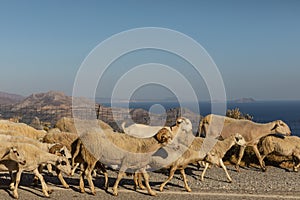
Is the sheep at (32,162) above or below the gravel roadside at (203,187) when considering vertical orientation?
above

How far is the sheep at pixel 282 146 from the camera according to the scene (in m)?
15.9

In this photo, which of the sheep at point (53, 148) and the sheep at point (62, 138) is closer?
the sheep at point (53, 148)

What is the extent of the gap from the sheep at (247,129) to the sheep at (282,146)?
43 centimetres

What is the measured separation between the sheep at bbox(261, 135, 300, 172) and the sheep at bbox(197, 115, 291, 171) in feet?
1.41

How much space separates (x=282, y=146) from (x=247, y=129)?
75.2 inches

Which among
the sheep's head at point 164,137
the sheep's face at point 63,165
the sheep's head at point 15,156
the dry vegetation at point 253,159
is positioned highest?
the sheep's head at point 164,137

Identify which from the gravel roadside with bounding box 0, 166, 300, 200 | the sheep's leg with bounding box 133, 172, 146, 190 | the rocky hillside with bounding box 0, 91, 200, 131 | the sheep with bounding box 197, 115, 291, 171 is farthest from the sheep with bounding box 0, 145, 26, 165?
the sheep with bounding box 197, 115, 291, 171

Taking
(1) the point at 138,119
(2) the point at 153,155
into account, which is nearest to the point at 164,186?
(2) the point at 153,155

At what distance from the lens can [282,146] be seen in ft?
52.0

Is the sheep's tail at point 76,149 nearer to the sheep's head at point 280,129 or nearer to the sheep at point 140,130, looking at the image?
the sheep at point 140,130

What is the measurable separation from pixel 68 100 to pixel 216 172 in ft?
81.1

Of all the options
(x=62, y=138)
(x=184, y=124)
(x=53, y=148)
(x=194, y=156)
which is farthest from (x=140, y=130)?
(x=53, y=148)

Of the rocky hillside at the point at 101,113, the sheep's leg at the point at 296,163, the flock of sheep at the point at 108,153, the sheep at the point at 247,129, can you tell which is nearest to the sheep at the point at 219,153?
the flock of sheep at the point at 108,153

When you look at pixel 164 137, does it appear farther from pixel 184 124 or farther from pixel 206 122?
pixel 206 122
